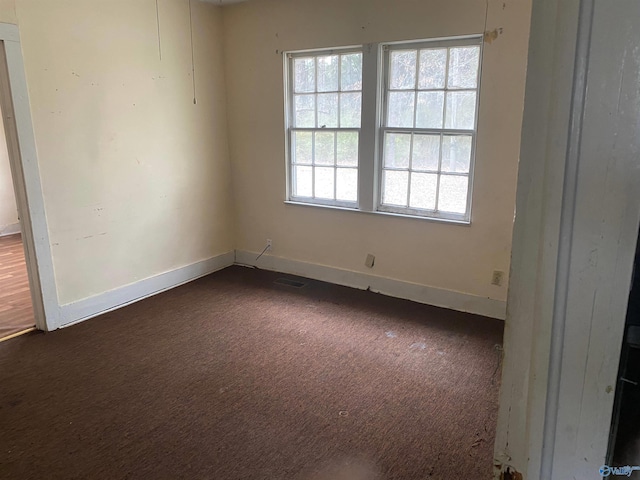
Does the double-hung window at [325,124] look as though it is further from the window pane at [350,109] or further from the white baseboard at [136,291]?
the white baseboard at [136,291]

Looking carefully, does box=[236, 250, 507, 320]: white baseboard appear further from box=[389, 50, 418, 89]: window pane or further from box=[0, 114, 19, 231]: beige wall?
box=[0, 114, 19, 231]: beige wall

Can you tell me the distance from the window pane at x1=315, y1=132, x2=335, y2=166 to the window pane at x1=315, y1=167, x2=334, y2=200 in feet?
0.25

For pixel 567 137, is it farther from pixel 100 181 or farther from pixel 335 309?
pixel 100 181

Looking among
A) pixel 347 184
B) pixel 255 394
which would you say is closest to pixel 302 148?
pixel 347 184

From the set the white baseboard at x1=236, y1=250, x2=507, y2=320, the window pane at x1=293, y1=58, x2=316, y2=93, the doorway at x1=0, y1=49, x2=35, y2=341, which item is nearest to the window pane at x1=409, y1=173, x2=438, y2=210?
the white baseboard at x1=236, y1=250, x2=507, y2=320

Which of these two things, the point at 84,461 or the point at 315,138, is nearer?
the point at 84,461

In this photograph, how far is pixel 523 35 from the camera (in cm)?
317

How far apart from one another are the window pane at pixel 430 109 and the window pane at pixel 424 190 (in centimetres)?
41

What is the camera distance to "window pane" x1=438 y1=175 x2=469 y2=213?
3.68 m

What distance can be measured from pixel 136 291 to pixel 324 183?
199cm

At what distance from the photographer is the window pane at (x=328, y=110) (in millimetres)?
4152

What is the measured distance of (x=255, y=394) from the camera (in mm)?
2648

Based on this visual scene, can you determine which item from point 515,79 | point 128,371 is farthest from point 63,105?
point 515,79

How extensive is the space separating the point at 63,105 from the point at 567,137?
3.70 meters
